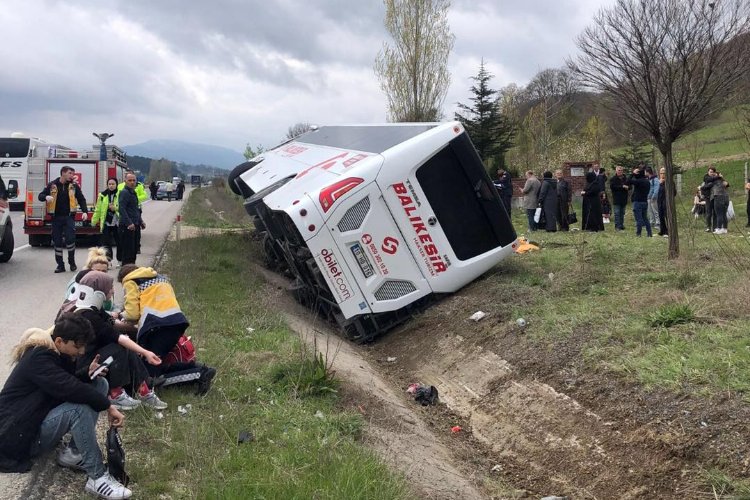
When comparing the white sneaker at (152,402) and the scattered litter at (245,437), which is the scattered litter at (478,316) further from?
the white sneaker at (152,402)

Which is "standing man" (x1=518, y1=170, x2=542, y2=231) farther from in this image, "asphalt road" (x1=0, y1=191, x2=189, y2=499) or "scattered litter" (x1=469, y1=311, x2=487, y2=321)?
"asphalt road" (x1=0, y1=191, x2=189, y2=499)

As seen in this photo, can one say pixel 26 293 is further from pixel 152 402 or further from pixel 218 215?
pixel 218 215

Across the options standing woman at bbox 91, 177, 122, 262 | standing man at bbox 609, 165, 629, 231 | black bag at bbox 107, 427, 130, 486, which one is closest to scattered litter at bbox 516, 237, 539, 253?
standing man at bbox 609, 165, 629, 231

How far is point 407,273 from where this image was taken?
7945 mm

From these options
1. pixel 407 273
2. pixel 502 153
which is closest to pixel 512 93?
pixel 502 153

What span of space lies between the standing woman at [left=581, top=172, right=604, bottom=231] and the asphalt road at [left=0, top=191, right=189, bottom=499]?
375 inches

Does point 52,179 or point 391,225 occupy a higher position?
point 52,179

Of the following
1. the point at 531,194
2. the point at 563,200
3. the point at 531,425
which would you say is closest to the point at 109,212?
the point at 531,425

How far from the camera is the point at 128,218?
426 inches

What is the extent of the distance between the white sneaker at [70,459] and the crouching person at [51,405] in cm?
8

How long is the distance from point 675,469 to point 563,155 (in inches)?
1196

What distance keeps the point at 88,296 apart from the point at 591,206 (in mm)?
11989

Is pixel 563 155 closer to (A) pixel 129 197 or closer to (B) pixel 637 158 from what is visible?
(B) pixel 637 158

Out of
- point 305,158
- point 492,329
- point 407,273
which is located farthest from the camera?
point 305,158
